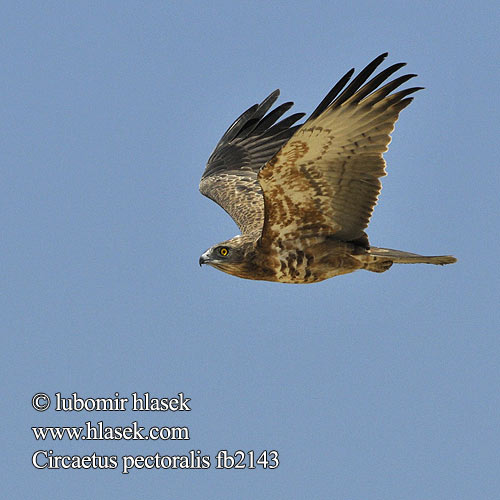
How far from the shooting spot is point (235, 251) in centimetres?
1269

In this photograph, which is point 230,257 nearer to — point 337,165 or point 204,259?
point 204,259

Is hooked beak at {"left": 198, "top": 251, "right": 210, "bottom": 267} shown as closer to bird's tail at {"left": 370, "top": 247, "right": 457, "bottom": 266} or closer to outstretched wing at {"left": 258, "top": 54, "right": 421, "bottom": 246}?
outstretched wing at {"left": 258, "top": 54, "right": 421, "bottom": 246}

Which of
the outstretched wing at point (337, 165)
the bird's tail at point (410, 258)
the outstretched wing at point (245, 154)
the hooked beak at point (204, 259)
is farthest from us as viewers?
the outstretched wing at point (245, 154)

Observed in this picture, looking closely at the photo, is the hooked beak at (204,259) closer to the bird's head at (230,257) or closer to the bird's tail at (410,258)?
the bird's head at (230,257)

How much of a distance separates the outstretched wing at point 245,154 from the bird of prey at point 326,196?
2.45 feet

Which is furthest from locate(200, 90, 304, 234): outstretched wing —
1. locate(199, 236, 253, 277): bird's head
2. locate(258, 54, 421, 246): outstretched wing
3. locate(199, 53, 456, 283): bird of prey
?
locate(258, 54, 421, 246): outstretched wing

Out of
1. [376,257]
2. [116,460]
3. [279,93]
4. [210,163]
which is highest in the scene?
[279,93]

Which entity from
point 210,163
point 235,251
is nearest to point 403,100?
point 235,251

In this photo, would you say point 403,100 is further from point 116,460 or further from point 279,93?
point 116,460

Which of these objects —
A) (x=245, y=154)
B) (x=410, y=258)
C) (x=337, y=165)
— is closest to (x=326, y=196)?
(x=337, y=165)

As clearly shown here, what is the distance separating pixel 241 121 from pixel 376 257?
4.53 m

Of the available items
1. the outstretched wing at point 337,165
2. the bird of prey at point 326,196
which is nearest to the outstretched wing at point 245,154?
the bird of prey at point 326,196

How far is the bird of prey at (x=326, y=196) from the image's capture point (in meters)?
11.3

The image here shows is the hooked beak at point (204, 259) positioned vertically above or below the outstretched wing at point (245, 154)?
below
